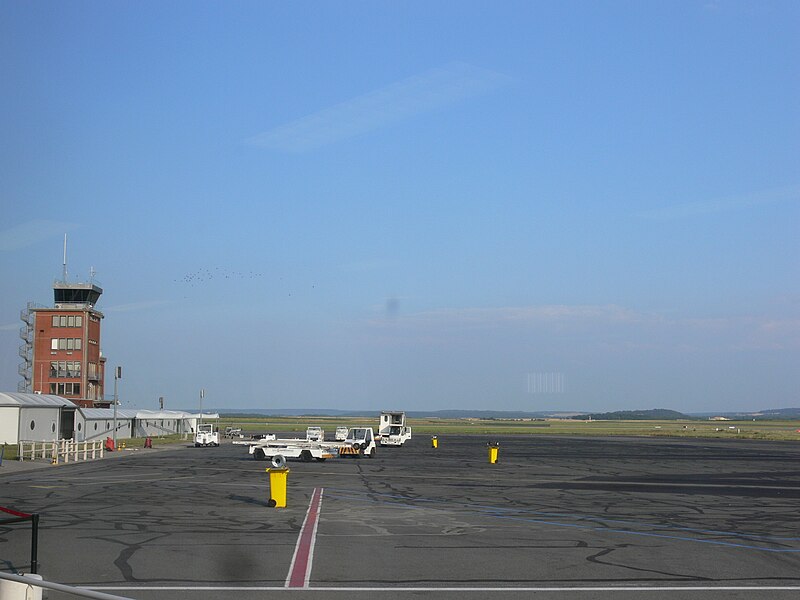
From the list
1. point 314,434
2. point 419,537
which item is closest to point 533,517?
point 419,537

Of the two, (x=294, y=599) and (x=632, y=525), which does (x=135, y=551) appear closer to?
(x=294, y=599)

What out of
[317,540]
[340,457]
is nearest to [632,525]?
[317,540]

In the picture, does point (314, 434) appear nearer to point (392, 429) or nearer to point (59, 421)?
point (392, 429)

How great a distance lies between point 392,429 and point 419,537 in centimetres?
6144

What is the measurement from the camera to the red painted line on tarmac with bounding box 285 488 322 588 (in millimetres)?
13147

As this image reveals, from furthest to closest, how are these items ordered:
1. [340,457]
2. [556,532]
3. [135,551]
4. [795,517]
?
[340,457] < [795,517] < [556,532] < [135,551]

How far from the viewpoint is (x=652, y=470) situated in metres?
42.3

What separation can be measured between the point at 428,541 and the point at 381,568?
10.8 feet

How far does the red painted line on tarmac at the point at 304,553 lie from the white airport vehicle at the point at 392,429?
54.2m

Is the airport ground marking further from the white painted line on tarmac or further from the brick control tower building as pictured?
the brick control tower building

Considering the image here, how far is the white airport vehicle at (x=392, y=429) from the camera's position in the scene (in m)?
77.3

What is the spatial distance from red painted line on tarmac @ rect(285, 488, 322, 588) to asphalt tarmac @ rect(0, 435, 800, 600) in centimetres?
13

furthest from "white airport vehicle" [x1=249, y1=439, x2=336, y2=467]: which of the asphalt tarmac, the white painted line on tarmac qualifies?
the white painted line on tarmac

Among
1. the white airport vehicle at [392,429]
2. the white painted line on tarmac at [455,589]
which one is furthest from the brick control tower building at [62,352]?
the white painted line on tarmac at [455,589]
